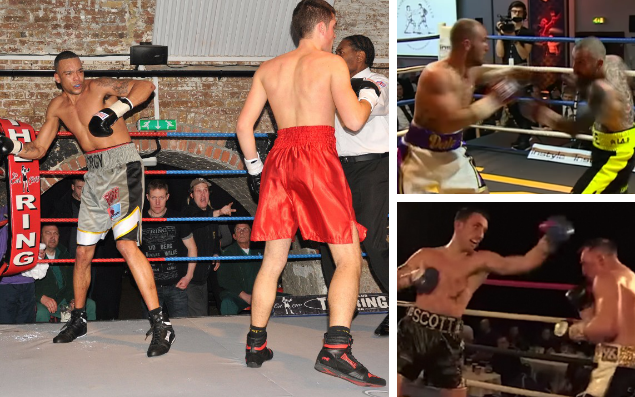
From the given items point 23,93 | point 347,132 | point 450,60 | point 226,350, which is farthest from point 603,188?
point 23,93

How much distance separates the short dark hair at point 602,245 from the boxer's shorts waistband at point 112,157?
2.38m

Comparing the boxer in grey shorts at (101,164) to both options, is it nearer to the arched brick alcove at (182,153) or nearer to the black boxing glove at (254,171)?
the black boxing glove at (254,171)

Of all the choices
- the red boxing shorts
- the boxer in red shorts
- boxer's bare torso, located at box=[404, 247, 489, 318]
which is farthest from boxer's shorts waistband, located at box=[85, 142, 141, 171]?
boxer's bare torso, located at box=[404, 247, 489, 318]

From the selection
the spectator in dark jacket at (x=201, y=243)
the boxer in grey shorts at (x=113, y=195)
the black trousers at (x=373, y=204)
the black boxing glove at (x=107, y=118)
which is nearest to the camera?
the black boxing glove at (x=107, y=118)

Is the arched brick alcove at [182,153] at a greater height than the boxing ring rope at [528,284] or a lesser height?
greater

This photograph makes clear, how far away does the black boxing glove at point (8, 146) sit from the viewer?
12.5 ft

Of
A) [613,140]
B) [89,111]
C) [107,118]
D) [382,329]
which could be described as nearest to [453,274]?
[382,329]

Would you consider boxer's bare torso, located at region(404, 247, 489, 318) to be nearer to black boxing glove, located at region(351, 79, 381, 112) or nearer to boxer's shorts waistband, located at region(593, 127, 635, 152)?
black boxing glove, located at region(351, 79, 381, 112)

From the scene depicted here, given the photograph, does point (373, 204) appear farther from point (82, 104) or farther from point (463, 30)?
point (463, 30)

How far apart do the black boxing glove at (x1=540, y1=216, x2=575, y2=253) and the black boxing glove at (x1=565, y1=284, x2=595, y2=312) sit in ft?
0.47

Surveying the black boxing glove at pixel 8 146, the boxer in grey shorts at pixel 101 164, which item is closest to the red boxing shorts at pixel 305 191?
the boxer in grey shorts at pixel 101 164

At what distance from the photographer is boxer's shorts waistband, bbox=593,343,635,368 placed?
2.01m

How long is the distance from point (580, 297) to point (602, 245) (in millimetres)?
154

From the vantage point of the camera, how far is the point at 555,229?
1940mm
